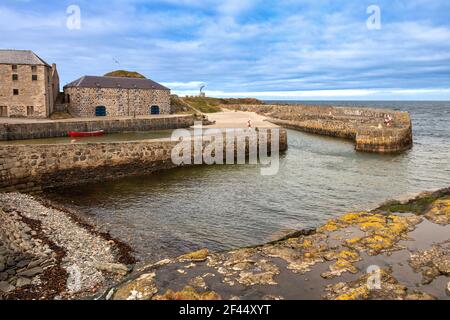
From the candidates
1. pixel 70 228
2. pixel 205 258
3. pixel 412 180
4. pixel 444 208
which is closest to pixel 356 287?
pixel 205 258

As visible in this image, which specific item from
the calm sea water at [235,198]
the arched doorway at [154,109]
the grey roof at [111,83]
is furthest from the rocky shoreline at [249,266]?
the arched doorway at [154,109]

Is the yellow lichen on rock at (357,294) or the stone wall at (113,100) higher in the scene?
the stone wall at (113,100)

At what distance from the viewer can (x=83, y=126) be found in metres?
32.3

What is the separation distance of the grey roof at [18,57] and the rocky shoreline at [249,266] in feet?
91.9

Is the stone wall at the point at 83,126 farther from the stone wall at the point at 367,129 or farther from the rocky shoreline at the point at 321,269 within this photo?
the rocky shoreline at the point at 321,269

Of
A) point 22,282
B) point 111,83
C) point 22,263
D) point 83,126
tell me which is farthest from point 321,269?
point 111,83

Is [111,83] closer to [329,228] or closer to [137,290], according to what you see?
[329,228]

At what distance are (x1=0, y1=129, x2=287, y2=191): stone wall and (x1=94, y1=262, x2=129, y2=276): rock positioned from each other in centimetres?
962

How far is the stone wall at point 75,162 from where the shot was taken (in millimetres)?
16281

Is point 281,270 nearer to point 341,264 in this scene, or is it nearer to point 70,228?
point 341,264

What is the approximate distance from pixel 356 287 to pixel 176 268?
3.88 meters

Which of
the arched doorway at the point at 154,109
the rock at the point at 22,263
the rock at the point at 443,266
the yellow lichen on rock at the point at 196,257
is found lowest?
the rock at the point at 443,266

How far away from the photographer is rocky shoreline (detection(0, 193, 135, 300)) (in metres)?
7.57

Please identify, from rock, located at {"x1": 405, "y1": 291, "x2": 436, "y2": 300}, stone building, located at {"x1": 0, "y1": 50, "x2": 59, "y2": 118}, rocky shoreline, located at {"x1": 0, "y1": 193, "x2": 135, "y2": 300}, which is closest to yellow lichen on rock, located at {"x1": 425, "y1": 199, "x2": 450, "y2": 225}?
rock, located at {"x1": 405, "y1": 291, "x2": 436, "y2": 300}
